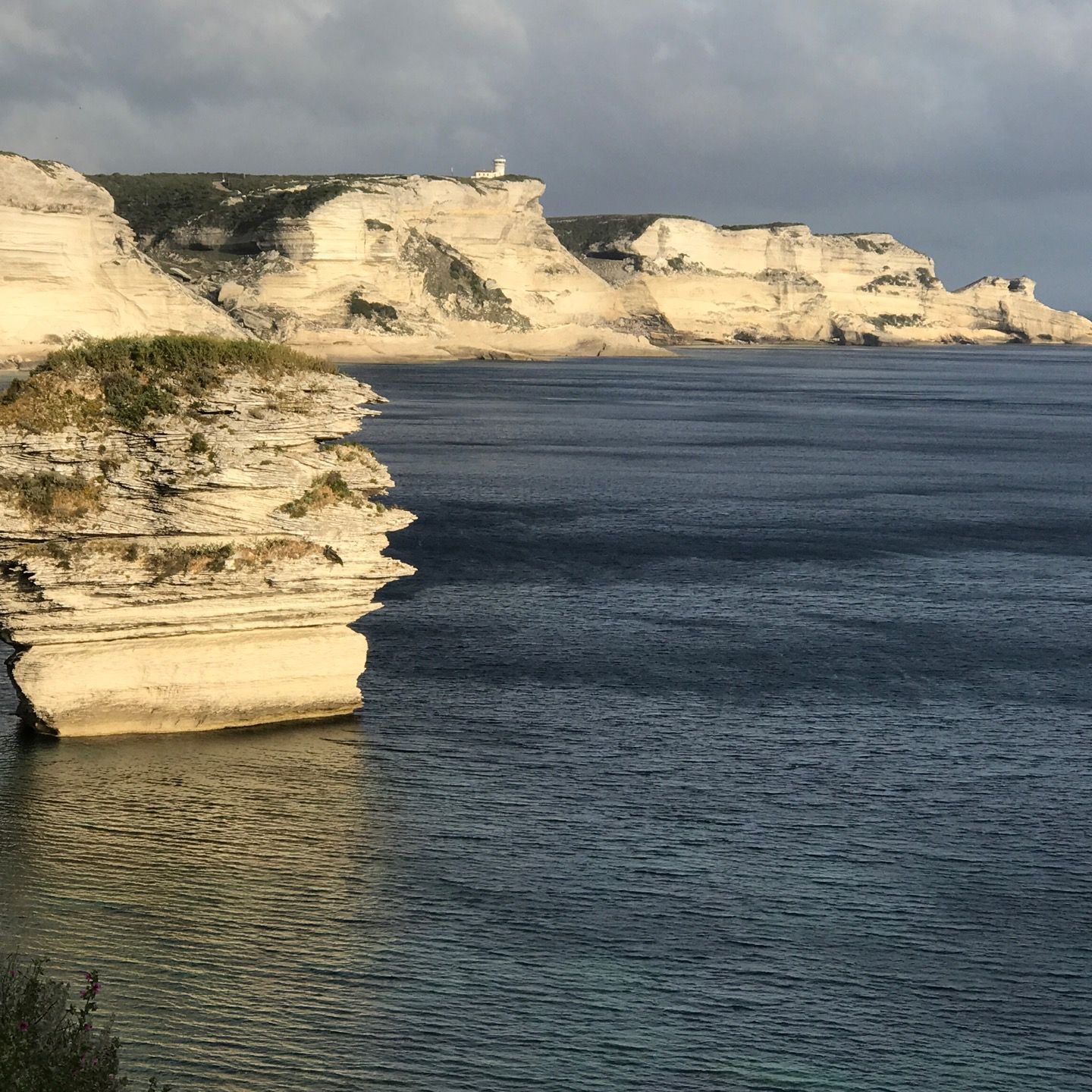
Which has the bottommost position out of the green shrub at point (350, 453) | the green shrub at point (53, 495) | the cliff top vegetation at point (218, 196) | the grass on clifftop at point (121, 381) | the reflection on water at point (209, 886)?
the reflection on water at point (209, 886)

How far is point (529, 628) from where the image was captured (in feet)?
110

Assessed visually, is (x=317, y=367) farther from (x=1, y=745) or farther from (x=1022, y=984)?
(x=1022, y=984)

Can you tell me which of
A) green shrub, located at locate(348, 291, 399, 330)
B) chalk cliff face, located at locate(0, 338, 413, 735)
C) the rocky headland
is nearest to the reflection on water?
chalk cliff face, located at locate(0, 338, 413, 735)

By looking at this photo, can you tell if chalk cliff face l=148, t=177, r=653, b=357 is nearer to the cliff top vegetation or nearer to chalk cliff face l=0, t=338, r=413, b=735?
the cliff top vegetation

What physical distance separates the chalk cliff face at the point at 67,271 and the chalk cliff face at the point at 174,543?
79733mm

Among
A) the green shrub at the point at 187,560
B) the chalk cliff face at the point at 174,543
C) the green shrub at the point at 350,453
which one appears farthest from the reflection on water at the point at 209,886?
the green shrub at the point at 350,453

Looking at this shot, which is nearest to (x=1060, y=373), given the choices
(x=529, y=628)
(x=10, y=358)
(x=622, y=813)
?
(x=10, y=358)

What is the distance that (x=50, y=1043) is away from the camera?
43.7ft

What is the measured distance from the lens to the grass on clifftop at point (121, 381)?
79.8 ft

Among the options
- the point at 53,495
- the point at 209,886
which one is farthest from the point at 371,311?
the point at 209,886

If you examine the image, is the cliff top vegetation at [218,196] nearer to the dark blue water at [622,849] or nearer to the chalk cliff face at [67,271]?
the chalk cliff face at [67,271]

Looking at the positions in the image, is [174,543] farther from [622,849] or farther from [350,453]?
[622,849]

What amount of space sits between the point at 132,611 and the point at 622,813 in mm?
8014

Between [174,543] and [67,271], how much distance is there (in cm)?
8766
